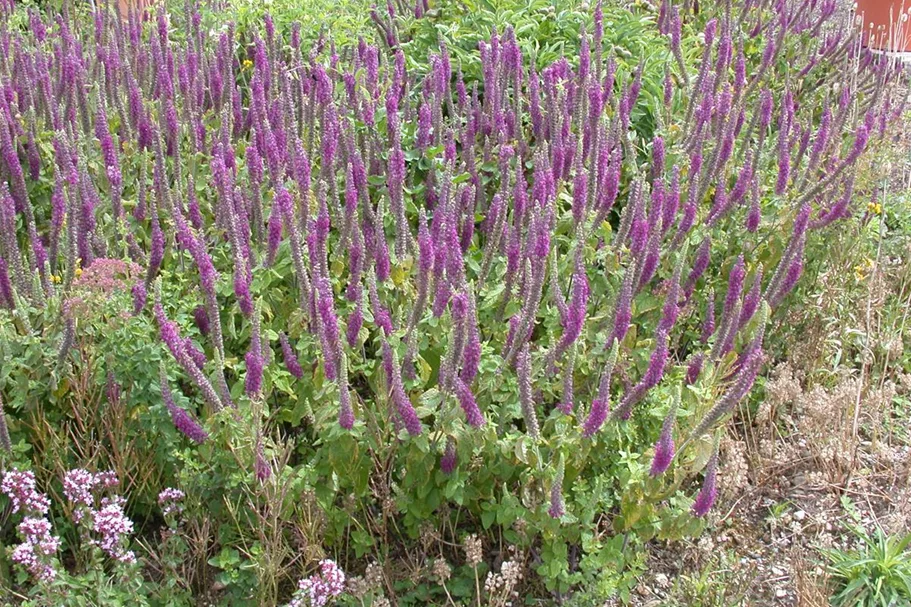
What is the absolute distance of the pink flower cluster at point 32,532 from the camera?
2.18 meters

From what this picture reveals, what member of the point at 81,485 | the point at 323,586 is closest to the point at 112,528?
the point at 81,485

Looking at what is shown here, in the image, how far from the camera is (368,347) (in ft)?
9.35

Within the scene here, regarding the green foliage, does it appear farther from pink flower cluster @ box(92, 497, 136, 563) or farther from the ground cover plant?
pink flower cluster @ box(92, 497, 136, 563)

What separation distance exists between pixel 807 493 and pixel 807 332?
724mm

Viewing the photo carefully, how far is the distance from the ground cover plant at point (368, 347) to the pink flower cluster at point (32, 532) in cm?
1

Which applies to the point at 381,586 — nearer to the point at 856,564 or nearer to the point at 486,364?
the point at 486,364

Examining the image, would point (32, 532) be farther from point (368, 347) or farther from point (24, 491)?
point (368, 347)

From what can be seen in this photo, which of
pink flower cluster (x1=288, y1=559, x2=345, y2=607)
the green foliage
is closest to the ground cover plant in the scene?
pink flower cluster (x1=288, y1=559, x2=345, y2=607)

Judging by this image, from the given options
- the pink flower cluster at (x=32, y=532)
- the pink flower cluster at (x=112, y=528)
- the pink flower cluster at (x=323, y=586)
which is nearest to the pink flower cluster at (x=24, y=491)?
the pink flower cluster at (x=32, y=532)

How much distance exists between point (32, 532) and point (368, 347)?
1034 mm

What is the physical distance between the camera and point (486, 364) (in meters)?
2.38

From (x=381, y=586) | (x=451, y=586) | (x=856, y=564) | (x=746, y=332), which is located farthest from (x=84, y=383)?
(x=856, y=564)

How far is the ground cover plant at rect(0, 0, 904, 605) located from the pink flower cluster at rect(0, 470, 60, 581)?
1 cm

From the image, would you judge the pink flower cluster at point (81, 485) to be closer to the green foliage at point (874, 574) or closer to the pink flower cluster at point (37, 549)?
the pink flower cluster at point (37, 549)
